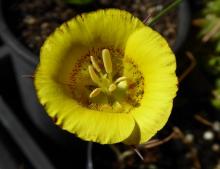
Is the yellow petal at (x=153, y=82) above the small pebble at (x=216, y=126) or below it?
above

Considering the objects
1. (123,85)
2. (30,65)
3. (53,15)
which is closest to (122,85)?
(123,85)

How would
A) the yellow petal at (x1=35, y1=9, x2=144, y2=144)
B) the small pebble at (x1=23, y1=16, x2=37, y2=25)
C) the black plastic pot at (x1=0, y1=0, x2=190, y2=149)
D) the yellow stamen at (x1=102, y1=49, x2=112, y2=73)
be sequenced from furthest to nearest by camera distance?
the small pebble at (x1=23, y1=16, x2=37, y2=25)
the black plastic pot at (x1=0, y1=0, x2=190, y2=149)
the yellow stamen at (x1=102, y1=49, x2=112, y2=73)
the yellow petal at (x1=35, y1=9, x2=144, y2=144)

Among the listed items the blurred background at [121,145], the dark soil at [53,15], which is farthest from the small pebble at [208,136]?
the dark soil at [53,15]

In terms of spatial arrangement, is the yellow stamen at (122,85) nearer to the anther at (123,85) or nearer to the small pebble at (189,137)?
the anther at (123,85)

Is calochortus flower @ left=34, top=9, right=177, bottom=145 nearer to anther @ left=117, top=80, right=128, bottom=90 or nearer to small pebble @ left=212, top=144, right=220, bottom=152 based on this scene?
anther @ left=117, top=80, right=128, bottom=90

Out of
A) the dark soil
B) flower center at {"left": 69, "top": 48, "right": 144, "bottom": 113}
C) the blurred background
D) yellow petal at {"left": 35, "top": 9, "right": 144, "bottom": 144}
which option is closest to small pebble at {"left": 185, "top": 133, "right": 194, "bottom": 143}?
the blurred background

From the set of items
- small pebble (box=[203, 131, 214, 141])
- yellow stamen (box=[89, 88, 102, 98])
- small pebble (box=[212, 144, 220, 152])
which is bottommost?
small pebble (box=[212, 144, 220, 152])
